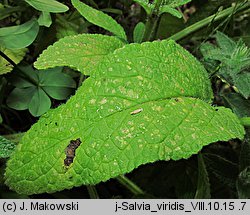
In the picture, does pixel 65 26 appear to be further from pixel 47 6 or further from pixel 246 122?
pixel 246 122

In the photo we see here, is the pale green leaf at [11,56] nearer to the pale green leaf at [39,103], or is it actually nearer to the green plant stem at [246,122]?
the pale green leaf at [39,103]

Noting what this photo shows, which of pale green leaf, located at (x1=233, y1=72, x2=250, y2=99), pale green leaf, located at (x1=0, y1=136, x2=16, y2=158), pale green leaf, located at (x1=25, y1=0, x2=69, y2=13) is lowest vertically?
pale green leaf, located at (x1=0, y1=136, x2=16, y2=158)

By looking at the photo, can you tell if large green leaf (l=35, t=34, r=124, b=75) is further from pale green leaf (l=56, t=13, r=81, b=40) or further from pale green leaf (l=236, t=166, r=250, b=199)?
pale green leaf (l=236, t=166, r=250, b=199)

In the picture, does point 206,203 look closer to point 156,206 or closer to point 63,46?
point 156,206

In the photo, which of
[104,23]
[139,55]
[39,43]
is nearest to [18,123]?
[39,43]

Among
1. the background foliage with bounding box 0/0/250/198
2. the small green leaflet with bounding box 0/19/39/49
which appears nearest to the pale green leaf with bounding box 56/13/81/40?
the background foliage with bounding box 0/0/250/198
